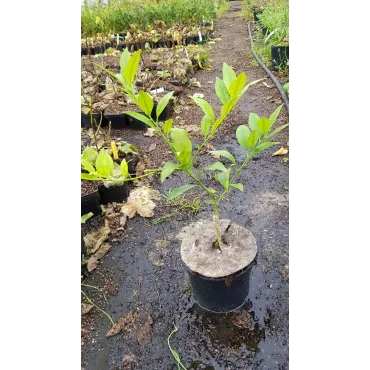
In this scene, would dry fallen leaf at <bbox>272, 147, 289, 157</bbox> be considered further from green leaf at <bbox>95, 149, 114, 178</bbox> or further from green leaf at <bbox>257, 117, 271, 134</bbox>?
green leaf at <bbox>95, 149, 114, 178</bbox>

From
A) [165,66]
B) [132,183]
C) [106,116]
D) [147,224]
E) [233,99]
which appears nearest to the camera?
[233,99]

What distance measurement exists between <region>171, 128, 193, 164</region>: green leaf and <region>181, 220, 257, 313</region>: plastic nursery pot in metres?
0.50

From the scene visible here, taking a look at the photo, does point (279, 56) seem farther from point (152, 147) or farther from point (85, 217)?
point (85, 217)

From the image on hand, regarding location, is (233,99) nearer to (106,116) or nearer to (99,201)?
(99,201)

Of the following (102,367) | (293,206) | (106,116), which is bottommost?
(102,367)

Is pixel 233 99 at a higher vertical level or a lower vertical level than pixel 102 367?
higher

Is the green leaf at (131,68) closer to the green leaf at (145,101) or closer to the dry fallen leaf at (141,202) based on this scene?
the green leaf at (145,101)

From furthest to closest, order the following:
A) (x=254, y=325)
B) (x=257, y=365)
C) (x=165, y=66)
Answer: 1. (x=165, y=66)
2. (x=254, y=325)
3. (x=257, y=365)

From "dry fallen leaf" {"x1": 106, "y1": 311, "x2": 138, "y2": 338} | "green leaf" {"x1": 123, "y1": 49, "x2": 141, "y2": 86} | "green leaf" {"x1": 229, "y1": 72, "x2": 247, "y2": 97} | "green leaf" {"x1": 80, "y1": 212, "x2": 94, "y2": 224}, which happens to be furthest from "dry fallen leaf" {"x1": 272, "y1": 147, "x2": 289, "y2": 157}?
"green leaf" {"x1": 123, "y1": 49, "x2": 141, "y2": 86}

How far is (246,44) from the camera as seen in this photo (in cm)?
593

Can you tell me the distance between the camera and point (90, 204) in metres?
1.97

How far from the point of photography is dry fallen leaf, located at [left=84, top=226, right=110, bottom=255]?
5.74ft

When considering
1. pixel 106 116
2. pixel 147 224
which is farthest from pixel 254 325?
pixel 106 116

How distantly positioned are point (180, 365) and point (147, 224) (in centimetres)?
86
